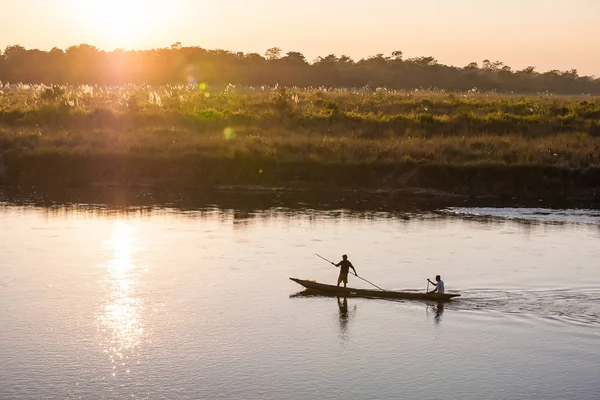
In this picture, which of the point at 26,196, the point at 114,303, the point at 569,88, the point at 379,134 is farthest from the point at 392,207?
the point at 569,88

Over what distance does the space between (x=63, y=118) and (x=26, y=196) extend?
21.2 metres

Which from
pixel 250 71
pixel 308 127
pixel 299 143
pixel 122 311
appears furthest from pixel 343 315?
pixel 250 71

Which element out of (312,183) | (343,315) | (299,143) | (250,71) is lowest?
(343,315)

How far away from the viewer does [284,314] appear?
33.2m

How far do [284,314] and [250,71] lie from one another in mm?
126763

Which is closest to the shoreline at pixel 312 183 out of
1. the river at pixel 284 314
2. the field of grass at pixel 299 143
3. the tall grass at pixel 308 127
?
the field of grass at pixel 299 143

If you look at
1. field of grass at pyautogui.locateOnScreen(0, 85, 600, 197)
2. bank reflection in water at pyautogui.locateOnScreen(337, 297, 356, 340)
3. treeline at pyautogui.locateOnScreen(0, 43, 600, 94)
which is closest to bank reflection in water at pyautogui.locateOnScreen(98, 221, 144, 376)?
bank reflection in water at pyautogui.locateOnScreen(337, 297, 356, 340)

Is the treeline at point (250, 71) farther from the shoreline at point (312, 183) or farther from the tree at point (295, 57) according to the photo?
the shoreline at point (312, 183)

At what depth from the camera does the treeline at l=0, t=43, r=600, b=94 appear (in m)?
149

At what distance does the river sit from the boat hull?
0.37 metres

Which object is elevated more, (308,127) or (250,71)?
(250,71)

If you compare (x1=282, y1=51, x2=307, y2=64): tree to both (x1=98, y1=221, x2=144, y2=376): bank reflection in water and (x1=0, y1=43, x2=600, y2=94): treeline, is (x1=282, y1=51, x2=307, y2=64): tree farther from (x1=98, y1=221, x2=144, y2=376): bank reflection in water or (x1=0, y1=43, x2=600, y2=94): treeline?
(x1=98, y1=221, x2=144, y2=376): bank reflection in water

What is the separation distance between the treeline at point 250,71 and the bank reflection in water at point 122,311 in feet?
339

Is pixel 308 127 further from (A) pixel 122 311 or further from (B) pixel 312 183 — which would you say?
(A) pixel 122 311
